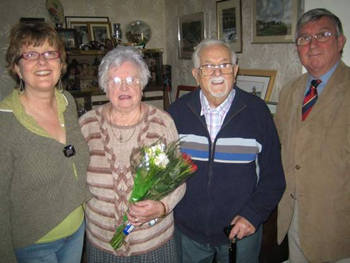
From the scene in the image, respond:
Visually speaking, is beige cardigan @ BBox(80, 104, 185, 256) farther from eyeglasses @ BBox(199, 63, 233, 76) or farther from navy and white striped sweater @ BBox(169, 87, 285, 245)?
eyeglasses @ BBox(199, 63, 233, 76)

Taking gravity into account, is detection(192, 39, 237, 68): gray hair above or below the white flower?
above

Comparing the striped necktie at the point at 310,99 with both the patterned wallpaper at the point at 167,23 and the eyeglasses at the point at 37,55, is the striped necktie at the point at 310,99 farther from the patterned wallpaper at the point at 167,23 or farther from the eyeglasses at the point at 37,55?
the eyeglasses at the point at 37,55

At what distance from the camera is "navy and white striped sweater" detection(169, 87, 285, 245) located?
152cm

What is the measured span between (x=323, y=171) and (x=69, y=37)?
353cm

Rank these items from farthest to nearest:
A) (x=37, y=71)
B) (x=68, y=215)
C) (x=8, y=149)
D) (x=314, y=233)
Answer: (x=314, y=233) < (x=68, y=215) < (x=37, y=71) < (x=8, y=149)

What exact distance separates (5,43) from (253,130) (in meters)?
3.58

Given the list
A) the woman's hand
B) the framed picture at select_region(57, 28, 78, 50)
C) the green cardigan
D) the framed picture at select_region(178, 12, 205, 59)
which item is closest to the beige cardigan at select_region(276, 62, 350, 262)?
the woman's hand

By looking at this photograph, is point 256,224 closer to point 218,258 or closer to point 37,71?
point 218,258

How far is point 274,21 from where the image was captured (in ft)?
8.20

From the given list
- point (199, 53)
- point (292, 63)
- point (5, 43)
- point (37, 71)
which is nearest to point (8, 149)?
point (37, 71)

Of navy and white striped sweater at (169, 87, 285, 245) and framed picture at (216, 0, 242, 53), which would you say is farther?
framed picture at (216, 0, 242, 53)

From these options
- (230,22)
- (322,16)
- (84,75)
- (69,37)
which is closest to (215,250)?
(322,16)

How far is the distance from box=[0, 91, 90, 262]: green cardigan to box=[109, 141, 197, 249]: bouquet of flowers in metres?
0.33

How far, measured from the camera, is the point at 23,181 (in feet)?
4.27
